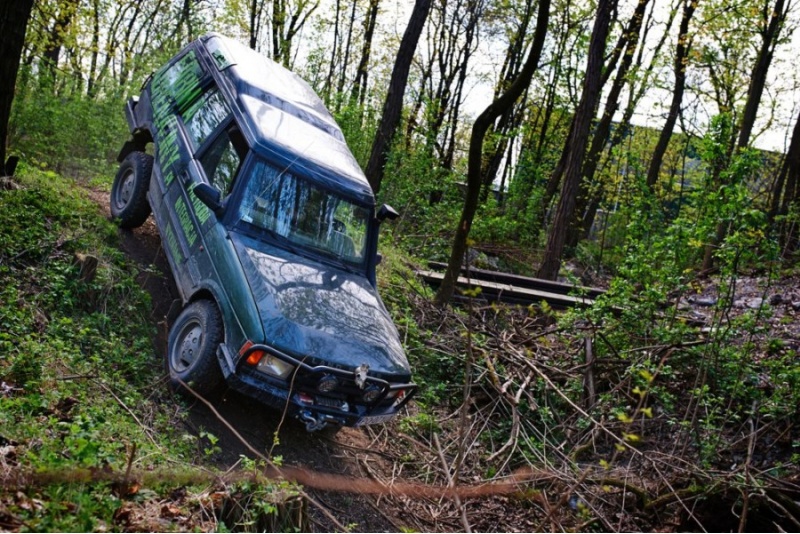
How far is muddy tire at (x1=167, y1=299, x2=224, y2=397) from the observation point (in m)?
5.11

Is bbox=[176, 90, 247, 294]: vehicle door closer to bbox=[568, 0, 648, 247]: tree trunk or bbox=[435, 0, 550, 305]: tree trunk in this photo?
bbox=[435, 0, 550, 305]: tree trunk

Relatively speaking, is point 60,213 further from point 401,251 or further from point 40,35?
point 40,35

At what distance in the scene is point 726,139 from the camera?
8914mm

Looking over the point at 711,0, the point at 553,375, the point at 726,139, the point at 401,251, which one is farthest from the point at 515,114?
the point at 553,375

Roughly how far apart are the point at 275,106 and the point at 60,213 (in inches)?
108

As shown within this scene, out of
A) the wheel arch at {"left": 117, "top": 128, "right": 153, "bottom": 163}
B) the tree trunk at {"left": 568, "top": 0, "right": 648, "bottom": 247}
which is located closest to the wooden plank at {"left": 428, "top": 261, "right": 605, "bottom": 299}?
the wheel arch at {"left": 117, "top": 128, "right": 153, "bottom": 163}

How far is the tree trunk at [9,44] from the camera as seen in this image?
700 cm

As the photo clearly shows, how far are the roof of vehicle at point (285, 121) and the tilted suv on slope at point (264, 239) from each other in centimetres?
2

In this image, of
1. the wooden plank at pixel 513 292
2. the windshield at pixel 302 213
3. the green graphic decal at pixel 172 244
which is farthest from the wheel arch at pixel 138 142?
the wooden plank at pixel 513 292

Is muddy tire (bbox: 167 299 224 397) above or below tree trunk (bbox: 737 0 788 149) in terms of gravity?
below

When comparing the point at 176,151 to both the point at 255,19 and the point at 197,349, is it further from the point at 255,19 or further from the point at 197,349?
the point at 255,19

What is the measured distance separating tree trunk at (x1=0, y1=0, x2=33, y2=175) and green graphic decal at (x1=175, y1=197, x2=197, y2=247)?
8.30ft

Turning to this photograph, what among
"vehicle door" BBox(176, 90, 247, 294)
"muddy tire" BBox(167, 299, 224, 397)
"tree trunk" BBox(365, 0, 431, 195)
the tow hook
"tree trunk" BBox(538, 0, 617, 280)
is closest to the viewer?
the tow hook

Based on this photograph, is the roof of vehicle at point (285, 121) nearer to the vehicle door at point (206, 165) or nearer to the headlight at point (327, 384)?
the vehicle door at point (206, 165)
